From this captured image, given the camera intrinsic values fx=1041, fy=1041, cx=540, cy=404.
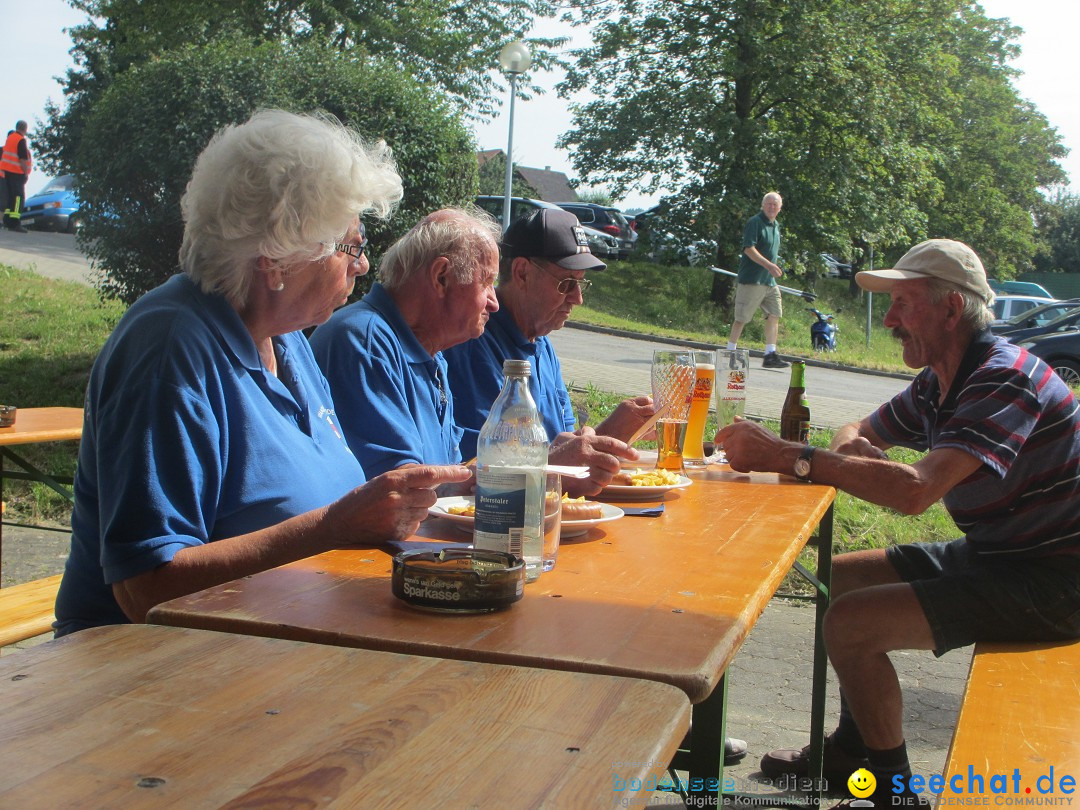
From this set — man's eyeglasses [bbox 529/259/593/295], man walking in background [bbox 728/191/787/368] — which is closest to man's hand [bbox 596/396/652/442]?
man's eyeglasses [bbox 529/259/593/295]

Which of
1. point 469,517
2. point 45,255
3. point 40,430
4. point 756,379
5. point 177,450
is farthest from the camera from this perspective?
point 45,255

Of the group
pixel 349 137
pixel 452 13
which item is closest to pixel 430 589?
pixel 349 137

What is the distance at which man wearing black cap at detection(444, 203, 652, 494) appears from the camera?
3.54 metres

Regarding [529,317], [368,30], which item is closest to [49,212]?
[368,30]

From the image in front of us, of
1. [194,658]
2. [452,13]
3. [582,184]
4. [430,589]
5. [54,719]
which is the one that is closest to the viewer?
[54,719]

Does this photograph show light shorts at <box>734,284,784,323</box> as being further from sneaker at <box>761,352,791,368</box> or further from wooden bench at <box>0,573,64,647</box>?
wooden bench at <box>0,573,64,647</box>

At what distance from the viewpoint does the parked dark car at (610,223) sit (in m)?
28.1

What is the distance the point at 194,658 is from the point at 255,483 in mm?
777

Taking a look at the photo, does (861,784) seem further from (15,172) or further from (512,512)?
(15,172)

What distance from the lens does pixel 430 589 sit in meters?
1.53

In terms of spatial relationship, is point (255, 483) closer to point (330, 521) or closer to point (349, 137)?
point (330, 521)

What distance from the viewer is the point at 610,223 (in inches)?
1115

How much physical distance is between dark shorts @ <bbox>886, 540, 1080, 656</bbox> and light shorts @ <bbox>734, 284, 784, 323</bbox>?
1064 centimetres

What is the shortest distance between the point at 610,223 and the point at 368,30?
1029 cm
